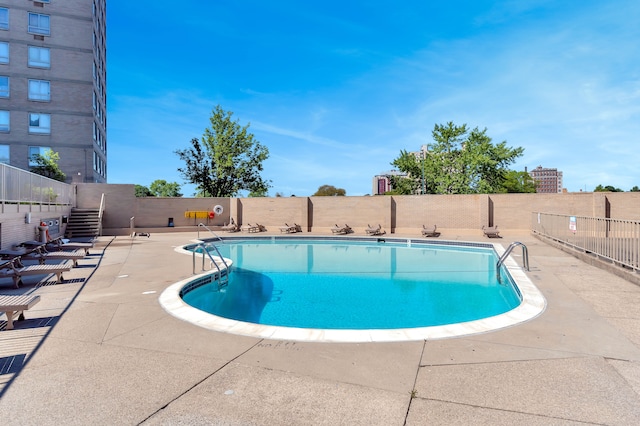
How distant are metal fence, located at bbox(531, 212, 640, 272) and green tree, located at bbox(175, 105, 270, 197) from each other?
3202 cm

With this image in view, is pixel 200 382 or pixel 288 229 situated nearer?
pixel 200 382

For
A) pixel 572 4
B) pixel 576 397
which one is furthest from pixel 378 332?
pixel 572 4

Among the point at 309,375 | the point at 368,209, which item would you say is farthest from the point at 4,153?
the point at 309,375

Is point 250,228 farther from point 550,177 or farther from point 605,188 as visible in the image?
point 550,177

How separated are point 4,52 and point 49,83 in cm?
355

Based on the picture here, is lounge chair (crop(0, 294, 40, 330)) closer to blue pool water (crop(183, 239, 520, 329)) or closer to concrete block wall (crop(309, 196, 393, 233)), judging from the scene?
blue pool water (crop(183, 239, 520, 329))

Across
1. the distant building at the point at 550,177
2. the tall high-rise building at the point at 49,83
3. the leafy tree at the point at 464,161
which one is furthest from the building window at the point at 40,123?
the distant building at the point at 550,177

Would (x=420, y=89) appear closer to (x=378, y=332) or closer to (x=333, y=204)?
(x=333, y=204)

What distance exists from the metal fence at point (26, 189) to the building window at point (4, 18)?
67.0 feet

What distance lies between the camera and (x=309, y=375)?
3301 millimetres

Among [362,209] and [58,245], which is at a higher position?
[362,209]

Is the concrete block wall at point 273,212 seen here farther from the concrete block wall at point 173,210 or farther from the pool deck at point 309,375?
the pool deck at point 309,375

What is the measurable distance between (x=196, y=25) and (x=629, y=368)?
90.4 ft

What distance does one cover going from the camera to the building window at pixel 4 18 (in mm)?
27938
